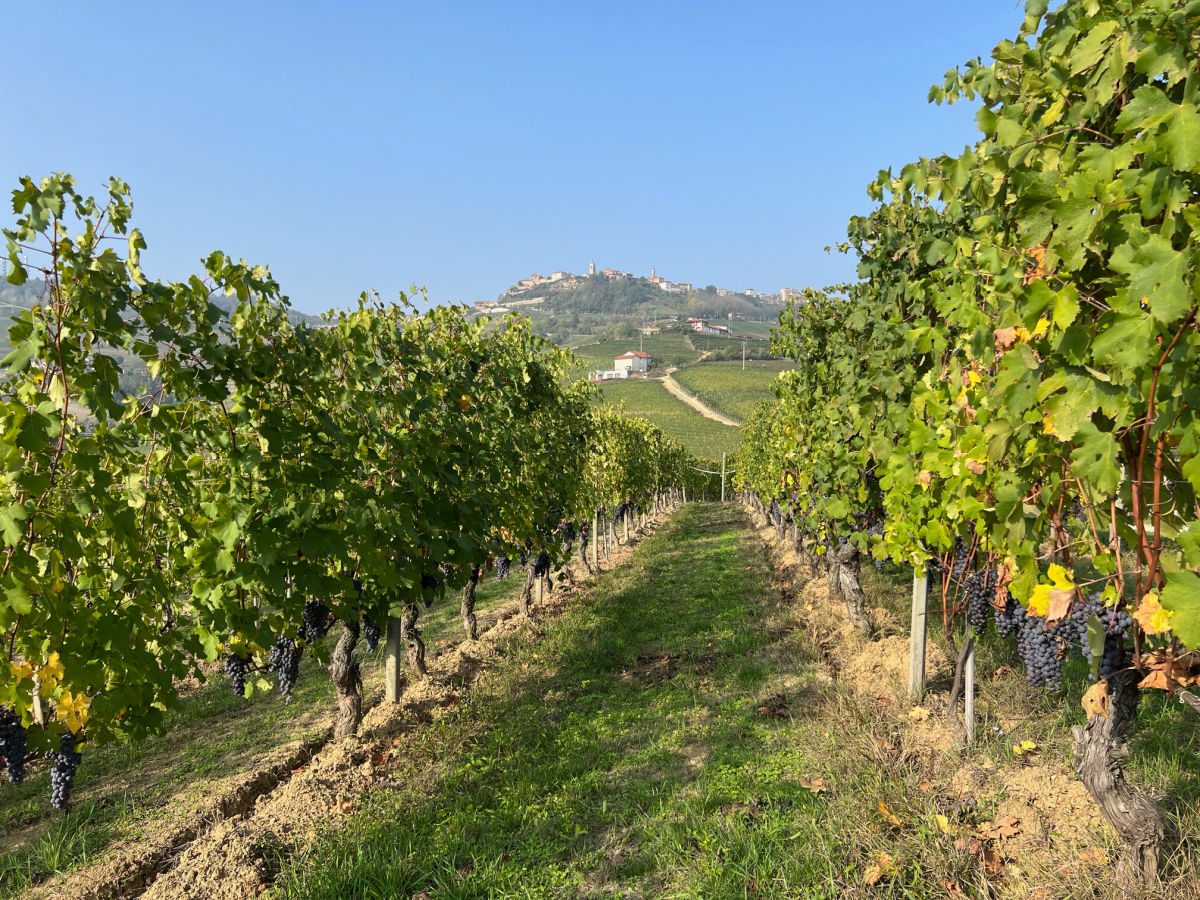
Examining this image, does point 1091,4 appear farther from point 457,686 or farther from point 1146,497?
point 457,686

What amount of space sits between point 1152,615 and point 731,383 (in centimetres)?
8570

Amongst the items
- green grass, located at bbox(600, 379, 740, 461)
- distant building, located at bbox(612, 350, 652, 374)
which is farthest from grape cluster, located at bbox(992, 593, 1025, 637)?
distant building, located at bbox(612, 350, 652, 374)

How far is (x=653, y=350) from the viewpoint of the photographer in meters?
129

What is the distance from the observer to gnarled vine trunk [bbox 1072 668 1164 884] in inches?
120

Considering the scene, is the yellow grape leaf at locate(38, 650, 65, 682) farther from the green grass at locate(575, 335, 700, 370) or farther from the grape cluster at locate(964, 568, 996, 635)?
the green grass at locate(575, 335, 700, 370)

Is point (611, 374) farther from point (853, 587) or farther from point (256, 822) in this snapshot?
point (256, 822)

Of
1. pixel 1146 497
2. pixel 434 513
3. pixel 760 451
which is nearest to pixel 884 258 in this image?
pixel 1146 497

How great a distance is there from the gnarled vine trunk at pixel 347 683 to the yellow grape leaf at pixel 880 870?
4608 millimetres

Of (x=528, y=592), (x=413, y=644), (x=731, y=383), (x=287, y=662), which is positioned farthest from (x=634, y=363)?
(x=287, y=662)

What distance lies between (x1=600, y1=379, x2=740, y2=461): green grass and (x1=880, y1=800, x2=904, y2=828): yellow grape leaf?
46087mm

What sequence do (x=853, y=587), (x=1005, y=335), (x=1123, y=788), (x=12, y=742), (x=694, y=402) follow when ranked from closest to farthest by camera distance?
(x=1005, y=335) → (x=1123, y=788) → (x=12, y=742) → (x=853, y=587) → (x=694, y=402)

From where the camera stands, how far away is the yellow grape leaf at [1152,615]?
224cm

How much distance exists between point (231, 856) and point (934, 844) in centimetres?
421

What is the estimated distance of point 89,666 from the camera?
295cm
